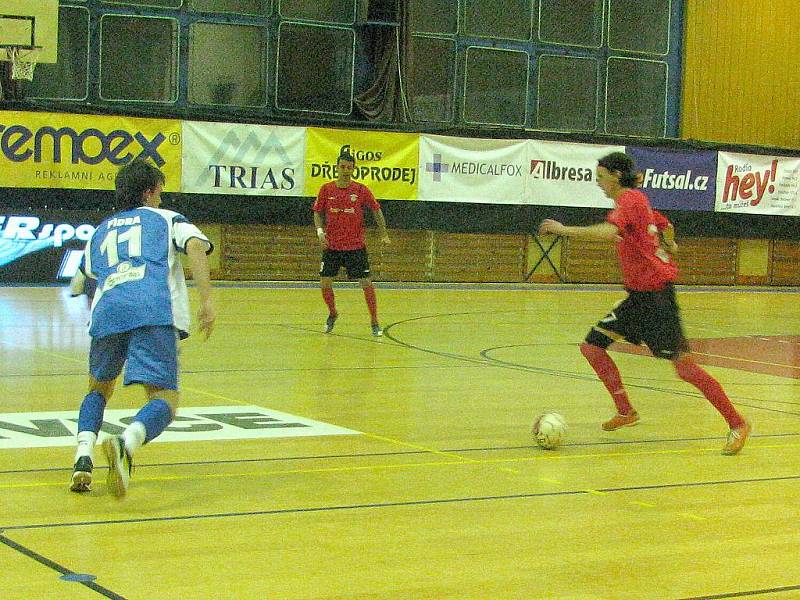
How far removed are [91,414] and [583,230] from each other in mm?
2999

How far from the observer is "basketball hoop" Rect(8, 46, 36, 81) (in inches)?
716

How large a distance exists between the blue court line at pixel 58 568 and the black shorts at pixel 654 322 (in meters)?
4.35

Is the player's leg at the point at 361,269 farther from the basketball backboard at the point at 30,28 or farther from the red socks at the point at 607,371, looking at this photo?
the red socks at the point at 607,371

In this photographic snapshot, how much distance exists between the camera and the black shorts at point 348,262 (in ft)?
49.7

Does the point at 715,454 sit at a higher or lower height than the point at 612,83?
lower

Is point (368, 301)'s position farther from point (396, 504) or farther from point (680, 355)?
point (396, 504)

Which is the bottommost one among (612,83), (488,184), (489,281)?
(489,281)

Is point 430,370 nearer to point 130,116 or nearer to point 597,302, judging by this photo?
point 597,302

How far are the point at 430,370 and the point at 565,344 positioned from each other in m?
3.28

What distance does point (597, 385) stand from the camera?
11109mm

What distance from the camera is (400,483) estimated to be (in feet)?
21.9

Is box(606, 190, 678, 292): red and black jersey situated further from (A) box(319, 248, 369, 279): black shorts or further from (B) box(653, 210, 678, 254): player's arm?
(A) box(319, 248, 369, 279): black shorts

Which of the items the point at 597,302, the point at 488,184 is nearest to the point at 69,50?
the point at 488,184

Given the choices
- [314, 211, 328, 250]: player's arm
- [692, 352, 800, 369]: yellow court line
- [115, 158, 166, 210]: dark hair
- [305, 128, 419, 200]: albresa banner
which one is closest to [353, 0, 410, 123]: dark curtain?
[305, 128, 419, 200]: albresa banner
